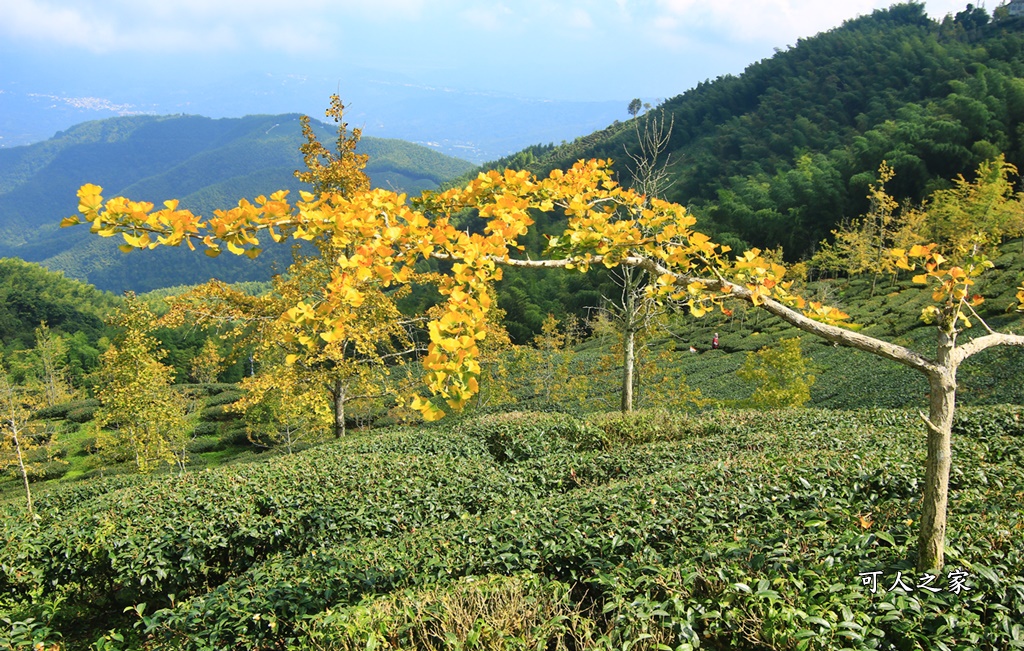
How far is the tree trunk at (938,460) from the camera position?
2.56m

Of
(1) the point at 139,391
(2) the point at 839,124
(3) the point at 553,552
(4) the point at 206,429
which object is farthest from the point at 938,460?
(2) the point at 839,124

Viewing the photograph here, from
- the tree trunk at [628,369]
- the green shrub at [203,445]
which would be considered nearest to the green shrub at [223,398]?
the green shrub at [203,445]

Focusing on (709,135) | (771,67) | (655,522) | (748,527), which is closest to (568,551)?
(655,522)

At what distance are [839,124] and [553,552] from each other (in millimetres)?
72275

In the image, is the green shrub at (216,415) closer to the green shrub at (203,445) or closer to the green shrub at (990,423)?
the green shrub at (203,445)

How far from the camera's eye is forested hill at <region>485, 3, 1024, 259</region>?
137 feet

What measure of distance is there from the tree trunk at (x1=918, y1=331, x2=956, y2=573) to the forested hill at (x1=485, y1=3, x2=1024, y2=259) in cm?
2488

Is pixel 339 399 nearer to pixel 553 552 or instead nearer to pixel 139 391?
pixel 139 391

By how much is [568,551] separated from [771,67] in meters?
91.6

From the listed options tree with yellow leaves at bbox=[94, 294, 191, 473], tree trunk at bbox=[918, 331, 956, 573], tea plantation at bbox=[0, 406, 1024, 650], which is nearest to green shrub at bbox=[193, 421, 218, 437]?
tree with yellow leaves at bbox=[94, 294, 191, 473]

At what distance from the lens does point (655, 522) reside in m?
3.87

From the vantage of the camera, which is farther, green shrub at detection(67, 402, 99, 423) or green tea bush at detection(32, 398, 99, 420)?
green tea bush at detection(32, 398, 99, 420)

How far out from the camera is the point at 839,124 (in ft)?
201

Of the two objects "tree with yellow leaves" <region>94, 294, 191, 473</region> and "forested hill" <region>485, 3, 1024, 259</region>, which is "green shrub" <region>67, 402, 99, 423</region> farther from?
"forested hill" <region>485, 3, 1024, 259</region>
